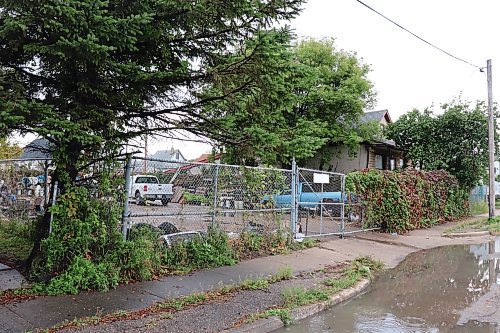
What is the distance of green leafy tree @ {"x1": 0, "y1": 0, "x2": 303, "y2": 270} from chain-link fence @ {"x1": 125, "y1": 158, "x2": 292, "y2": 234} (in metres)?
0.99

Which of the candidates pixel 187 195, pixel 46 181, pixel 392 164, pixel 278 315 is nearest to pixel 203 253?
pixel 187 195

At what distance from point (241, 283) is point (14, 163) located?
678 centimetres

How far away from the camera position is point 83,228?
6.15 metres

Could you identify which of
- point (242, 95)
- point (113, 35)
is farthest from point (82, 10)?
point (242, 95)

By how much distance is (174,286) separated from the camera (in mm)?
6523

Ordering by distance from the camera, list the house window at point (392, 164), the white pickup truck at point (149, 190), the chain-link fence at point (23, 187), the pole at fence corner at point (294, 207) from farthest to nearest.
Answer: the house window at point (392, 164) < the pole at fence corner at point (294, 207) < the chain-link fence at point (23, 187) < the white pickup truck at point (149, 190)

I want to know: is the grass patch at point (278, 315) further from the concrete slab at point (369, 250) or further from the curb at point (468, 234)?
the curb at point (468, 234)

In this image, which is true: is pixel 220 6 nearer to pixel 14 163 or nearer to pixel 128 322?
pixel 128 322

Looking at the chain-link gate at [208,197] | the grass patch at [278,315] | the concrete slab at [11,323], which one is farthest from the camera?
the chain-link gate at [208,197]

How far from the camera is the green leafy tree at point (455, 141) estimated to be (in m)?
21.6

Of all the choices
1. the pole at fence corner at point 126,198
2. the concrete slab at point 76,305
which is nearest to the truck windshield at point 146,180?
the pole at fence corner at point 126,198

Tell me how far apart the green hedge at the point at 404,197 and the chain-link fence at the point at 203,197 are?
15.1ft

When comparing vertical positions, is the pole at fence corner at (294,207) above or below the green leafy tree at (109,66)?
below

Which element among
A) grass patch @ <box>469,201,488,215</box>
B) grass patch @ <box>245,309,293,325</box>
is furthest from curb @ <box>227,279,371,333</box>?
grass patch @ <box>469,201,488,215</box>
